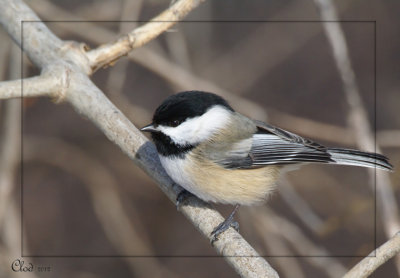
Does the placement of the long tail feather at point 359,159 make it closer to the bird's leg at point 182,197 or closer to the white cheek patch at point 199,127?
the white cheek patch at point 199,127

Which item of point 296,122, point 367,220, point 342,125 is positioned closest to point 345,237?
point 367,220

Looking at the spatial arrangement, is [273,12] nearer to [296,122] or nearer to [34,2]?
[296,122]

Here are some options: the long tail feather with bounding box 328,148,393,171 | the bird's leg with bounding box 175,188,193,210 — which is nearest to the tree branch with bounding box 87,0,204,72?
the bird's leg with bounding box 175,188,193,210

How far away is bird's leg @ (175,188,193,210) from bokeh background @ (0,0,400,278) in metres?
0.84

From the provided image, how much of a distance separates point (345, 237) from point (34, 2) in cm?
317

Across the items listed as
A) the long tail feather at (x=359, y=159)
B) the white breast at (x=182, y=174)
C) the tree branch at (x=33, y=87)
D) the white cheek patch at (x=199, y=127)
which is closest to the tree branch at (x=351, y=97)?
the long tail feather at (x=359, y=159)

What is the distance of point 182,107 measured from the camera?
2.16 metres

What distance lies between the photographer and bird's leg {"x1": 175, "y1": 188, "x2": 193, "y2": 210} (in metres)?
2.26

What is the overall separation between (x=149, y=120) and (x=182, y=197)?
1.21 metres

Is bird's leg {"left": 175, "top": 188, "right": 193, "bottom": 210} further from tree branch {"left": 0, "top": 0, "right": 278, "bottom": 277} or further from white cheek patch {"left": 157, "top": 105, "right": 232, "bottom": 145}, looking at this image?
white cheek patch {"left": 157, "top": 105, "right": 232, "bottom": 145}

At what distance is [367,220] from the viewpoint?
3.69 meters

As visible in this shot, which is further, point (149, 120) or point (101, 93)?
point (149, 120)

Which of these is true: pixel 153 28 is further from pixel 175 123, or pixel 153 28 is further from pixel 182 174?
pixel 182 174

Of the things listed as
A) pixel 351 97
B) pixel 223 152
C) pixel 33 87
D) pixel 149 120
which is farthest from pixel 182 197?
pixel 149 120
